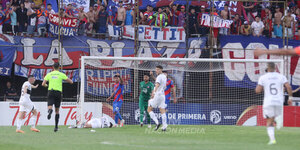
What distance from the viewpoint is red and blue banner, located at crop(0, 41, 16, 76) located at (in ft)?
87.0

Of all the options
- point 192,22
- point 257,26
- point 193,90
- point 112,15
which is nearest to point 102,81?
point 112,15

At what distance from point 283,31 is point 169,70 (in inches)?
278

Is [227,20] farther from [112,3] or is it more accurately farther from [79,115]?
[79,115]

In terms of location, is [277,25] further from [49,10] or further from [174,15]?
[49,10]

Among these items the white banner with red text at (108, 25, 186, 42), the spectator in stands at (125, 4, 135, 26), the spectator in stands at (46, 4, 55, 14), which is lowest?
the white banner with red text at (108, 25, 186, 42)

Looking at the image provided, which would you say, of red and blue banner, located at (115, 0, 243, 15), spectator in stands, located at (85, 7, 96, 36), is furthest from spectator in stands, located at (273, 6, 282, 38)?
spectator in stands, located at (85, 7, 96, 36)

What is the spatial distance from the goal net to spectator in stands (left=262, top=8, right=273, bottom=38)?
2.73 meters

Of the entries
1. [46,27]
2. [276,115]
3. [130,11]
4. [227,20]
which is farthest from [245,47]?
[276,115]

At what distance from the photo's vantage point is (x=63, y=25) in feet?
88.4

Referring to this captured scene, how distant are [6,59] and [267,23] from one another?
14085mm

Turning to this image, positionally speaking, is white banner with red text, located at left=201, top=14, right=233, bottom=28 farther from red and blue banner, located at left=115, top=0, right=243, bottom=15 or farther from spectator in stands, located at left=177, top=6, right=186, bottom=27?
spectator in stands, located at left=177, top=6, right=186, bottom=27

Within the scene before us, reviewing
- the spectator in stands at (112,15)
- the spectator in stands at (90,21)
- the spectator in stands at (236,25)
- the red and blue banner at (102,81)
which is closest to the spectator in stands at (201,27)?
the spectator in stands at (236,25)

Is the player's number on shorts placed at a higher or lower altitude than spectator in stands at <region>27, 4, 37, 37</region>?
lower

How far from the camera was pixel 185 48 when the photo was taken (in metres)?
27.4
